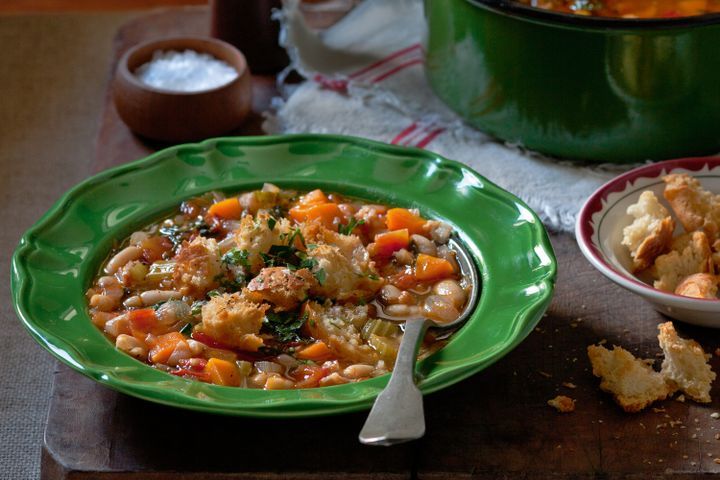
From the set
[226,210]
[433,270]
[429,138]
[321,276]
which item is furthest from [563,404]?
[429,138]

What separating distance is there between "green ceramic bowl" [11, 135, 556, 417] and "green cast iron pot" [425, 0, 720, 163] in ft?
1.22

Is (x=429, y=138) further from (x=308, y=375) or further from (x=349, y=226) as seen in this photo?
(x=308, y=375)

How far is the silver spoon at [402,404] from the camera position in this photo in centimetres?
144

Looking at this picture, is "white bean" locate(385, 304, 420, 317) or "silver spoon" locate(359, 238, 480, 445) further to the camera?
"white bean" locate(385, 304, 420, 317)

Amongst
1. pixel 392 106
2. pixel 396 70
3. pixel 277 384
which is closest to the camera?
pixel 277 384

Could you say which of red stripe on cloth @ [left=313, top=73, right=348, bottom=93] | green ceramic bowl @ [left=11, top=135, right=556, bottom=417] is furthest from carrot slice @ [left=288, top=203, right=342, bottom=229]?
red stripe on cloth @ [left=313, top=73, right=348, bottom=93]

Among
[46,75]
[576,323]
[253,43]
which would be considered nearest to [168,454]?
[576,323]

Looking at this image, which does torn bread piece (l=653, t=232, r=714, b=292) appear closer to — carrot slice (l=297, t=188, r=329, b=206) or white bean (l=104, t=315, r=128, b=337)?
Result: carrot slice (l=297, t=188, r=329, b=206)

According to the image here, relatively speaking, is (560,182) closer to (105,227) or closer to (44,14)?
(105,227)

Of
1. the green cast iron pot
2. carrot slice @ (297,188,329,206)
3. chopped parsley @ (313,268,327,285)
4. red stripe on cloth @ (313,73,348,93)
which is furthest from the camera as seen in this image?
red stripe on cloth @ (313,73,348,93)

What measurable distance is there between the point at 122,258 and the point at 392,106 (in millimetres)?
1175

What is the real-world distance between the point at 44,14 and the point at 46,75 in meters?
0.43

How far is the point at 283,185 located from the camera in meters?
2.19

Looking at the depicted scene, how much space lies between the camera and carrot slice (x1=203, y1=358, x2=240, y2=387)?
163cm
